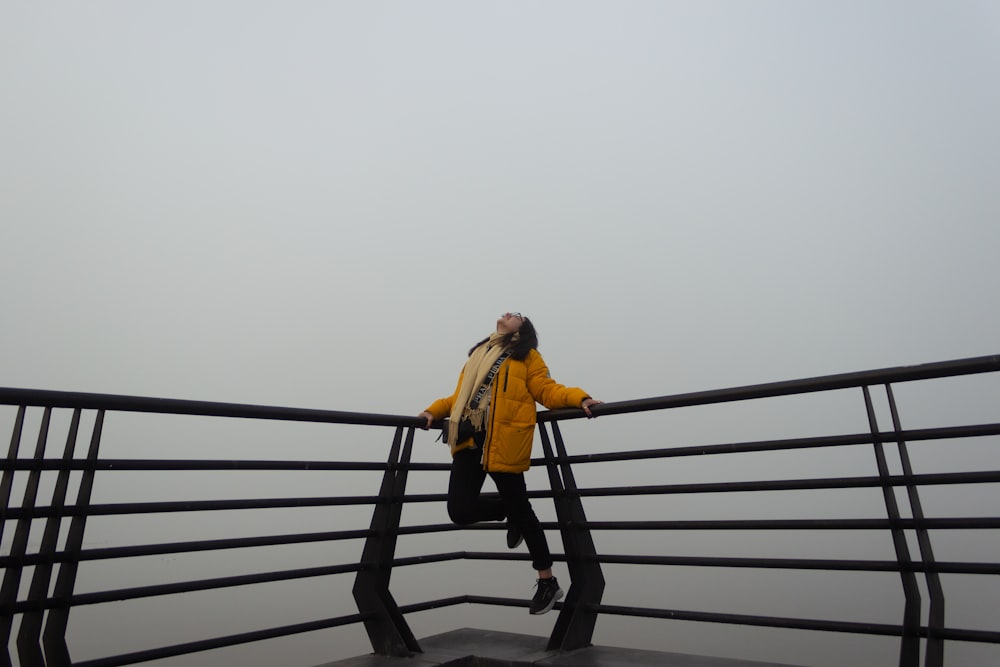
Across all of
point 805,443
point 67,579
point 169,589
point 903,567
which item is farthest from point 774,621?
point 67,579

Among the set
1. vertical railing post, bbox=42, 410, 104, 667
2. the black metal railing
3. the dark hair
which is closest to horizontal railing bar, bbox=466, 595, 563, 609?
the black metal railing

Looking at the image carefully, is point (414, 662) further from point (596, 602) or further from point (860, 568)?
point (860, 568)

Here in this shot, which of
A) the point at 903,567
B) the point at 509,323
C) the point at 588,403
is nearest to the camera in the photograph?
the point at 903,567

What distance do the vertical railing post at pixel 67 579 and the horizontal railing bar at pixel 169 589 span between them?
1.5 inches

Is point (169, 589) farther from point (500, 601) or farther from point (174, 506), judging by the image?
point (500, 601)

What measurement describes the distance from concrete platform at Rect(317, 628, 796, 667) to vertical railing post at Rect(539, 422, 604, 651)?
0.07 m

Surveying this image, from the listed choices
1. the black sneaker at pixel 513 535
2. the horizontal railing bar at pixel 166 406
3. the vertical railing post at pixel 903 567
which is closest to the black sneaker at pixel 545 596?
the black sneaker at pixel 513 535

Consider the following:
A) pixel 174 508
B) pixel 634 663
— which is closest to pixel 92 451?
pixel 174 508

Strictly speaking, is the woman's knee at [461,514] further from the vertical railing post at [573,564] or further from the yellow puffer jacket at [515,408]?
the vertical railing post at [573,564]

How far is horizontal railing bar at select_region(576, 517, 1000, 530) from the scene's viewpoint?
2412mm

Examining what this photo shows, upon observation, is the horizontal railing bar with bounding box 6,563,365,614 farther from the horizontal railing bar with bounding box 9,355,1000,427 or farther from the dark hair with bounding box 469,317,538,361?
the dark hair with bounding box 469,317,538,361

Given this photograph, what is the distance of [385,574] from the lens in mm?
3516

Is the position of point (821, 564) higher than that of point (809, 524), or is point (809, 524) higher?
point (809, 524)

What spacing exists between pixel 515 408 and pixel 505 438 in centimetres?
15
